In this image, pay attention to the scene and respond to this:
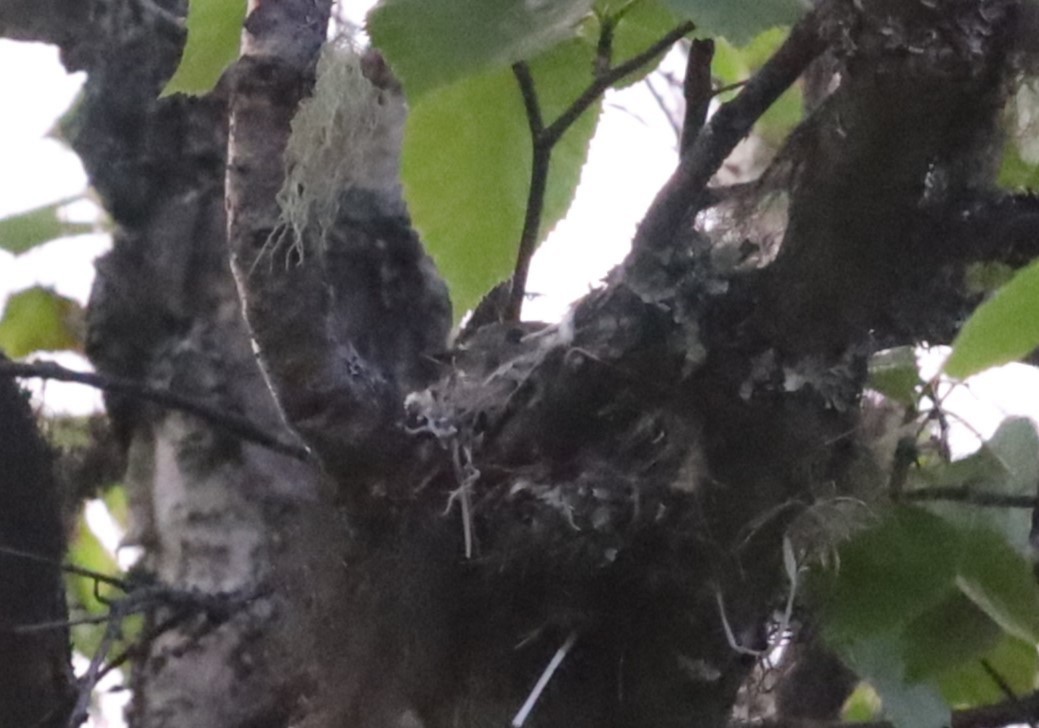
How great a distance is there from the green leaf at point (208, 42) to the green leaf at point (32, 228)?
344 mm

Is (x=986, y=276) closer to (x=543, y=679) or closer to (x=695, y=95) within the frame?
(x=695, y=95)

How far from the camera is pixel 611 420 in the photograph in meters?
0.48

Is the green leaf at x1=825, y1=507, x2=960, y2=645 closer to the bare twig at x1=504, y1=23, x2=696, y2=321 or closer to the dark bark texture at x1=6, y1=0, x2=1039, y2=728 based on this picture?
the dark bark texture at x1=6, y1=0, x2=1039, y2=728

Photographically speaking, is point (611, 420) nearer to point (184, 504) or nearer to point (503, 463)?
point (503, 463)

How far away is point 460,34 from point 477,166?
13cm

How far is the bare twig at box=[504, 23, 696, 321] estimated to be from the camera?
48 cm

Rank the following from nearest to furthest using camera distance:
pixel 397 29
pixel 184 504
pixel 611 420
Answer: pixel 397 29 < pixel 611 420 < pixel 184 504

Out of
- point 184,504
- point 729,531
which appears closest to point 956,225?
point 729,531

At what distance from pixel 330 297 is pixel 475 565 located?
0.12m

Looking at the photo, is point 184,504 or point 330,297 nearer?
point 330,297

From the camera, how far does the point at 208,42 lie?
513 mm

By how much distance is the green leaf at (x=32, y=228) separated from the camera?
804 mm

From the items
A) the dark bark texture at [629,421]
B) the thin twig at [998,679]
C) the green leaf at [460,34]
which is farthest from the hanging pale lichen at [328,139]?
the thin twig at [998,679]

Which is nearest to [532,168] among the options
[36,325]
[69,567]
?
[69,567]
